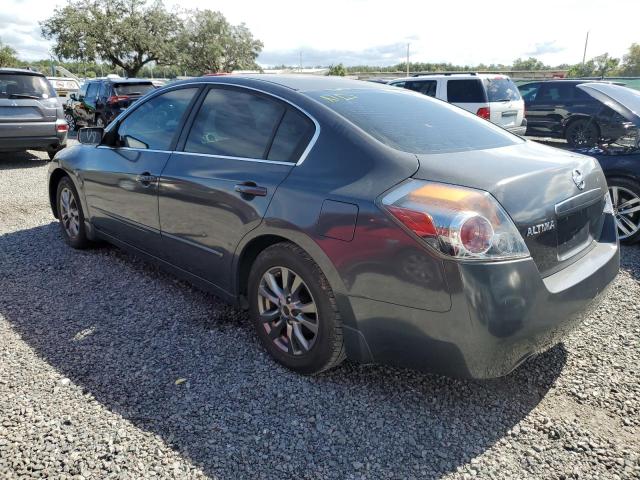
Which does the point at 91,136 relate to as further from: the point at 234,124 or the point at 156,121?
the point at 234,124

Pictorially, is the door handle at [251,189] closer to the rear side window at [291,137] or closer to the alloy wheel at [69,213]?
the rear side window at [291,137]

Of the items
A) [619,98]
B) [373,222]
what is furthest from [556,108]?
[373,222]

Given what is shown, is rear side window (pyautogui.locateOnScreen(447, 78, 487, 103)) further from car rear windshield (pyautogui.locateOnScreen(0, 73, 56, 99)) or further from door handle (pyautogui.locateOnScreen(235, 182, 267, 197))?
door handle (pyautogui.locateOnScreen(235, 182, 267, 197))

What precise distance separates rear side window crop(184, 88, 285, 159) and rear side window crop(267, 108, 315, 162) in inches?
2.2

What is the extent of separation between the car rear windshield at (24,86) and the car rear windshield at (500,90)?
28.7 feet

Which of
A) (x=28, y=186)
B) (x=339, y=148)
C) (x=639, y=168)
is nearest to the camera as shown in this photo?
(x=339, y=148)

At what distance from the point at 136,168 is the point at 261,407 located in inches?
81.5

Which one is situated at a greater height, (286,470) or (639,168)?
(639,168)

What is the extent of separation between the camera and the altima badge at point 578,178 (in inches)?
99.4

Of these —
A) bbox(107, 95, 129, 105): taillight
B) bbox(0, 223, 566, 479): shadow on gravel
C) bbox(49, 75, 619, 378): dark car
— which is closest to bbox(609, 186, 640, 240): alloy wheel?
bbox(49, 75, 619, 378): dark car

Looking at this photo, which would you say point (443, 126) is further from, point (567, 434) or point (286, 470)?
point (286, 470)

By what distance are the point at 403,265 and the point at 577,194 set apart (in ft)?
3.46

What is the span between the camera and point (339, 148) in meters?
2.47

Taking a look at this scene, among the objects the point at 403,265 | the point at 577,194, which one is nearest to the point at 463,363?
the point at 403,265
